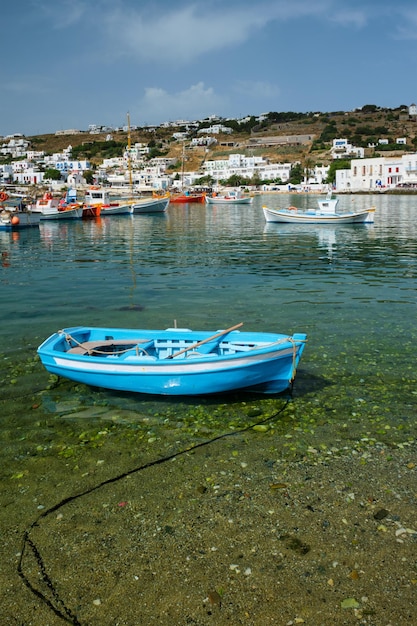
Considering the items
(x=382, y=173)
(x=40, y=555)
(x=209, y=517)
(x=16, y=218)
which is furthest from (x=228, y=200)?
(x=40, y=555)

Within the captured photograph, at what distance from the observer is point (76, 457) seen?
8.54m

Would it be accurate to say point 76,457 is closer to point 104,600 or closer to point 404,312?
point 104,600

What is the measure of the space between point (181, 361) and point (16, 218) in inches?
2001

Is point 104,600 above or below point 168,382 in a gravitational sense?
below

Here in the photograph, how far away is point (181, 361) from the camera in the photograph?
9.86 meters

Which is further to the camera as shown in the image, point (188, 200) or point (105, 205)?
point (188, 200)

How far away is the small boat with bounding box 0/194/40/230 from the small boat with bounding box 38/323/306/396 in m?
48.2

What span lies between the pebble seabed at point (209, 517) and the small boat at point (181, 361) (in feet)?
1.75

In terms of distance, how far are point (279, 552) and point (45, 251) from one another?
3682 centimetres

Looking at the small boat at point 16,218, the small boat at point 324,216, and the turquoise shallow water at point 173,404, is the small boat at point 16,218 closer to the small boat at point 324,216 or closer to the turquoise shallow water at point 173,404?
the small boat at point 324,216

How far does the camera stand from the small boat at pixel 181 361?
9.83 metres

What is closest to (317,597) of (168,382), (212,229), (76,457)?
A: (76,457)

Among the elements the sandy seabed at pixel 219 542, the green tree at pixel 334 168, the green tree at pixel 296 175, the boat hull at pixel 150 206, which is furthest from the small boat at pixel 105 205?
the green tree at pixel 296 175

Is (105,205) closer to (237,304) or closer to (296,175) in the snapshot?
(237,304)
